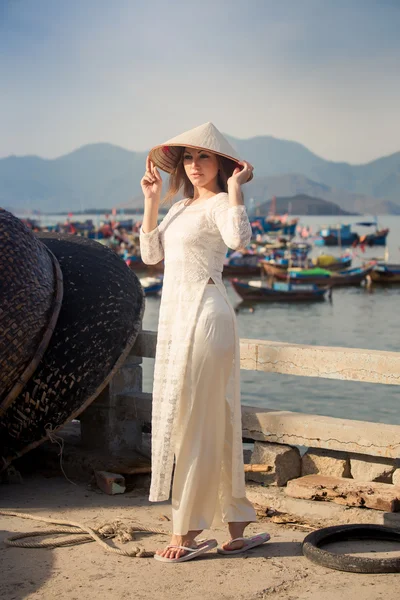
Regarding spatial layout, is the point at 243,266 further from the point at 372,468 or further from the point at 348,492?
the point at 348,492

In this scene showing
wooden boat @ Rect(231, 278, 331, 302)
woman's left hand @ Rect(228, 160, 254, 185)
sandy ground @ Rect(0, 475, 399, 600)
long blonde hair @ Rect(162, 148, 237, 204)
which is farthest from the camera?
wooden boat @ Rect(231, 278, 331, 302)

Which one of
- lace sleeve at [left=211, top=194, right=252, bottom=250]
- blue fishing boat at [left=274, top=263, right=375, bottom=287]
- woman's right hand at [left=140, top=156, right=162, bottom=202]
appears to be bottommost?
blue fishing boat at [left=274, top=263, right=375, bottom=287]

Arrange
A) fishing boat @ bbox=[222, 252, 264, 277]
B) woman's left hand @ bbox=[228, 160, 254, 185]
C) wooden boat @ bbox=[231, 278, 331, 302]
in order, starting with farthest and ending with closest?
fishing boat @ bbox=[222, 252, 264, 277] → wooden boat @ bbox=[231, 278, 331, 302] → woman's left hand @ bbox=[228, 160, 254, 185]

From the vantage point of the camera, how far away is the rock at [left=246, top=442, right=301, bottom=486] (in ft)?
17.1

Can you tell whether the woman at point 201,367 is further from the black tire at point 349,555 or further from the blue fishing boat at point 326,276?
the blue fishing boat at point 326,276

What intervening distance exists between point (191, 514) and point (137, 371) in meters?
2.13

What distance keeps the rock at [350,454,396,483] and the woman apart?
2.59ft

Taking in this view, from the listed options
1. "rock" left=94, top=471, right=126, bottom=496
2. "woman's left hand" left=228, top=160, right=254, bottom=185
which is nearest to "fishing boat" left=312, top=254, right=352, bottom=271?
"rock" left=94, top=471, right=126, bottom=496

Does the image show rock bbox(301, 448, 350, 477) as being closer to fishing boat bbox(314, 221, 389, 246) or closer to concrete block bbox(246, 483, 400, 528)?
concrete block bbox(246, 483, 400, 528)

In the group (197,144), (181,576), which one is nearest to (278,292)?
(197,144)

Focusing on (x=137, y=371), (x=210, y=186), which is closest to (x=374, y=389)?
(x=137, y=371)

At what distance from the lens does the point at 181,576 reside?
4.11 meters

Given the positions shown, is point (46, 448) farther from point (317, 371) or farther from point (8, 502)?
point (317, 371)

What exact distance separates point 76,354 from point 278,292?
42973 mm
